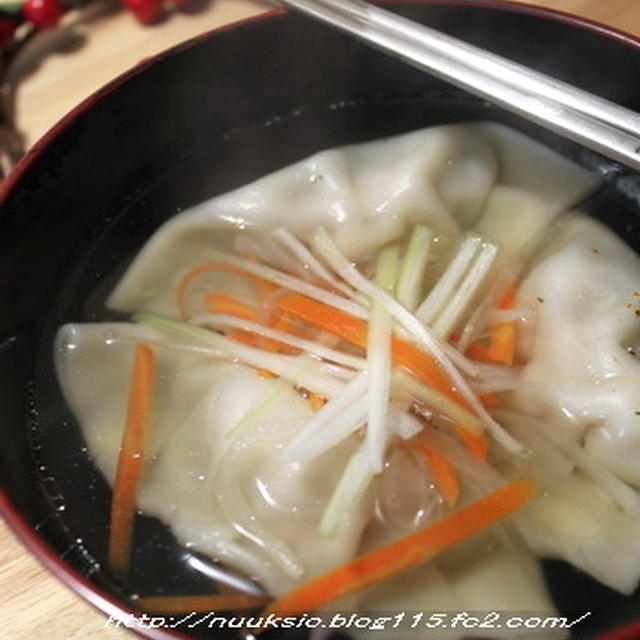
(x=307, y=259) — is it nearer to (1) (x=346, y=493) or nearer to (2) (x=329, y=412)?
(2) (x=329, y=412)

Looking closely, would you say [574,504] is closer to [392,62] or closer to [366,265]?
[366,265]

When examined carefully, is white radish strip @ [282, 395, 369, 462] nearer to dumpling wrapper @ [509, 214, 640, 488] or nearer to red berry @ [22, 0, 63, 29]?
dumpling wrapper @ [509, 214, 640, 488]

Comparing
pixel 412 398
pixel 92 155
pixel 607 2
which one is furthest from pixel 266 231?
pixel 607 2

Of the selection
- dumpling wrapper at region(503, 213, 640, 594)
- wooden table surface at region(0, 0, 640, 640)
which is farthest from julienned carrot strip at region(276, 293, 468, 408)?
wooden table surface at region(0, 0, 640, 640)

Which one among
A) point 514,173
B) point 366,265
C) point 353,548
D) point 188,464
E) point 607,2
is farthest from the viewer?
point 607,2

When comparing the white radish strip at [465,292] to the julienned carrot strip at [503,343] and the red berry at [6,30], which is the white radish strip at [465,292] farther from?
the red berry at [6,30]

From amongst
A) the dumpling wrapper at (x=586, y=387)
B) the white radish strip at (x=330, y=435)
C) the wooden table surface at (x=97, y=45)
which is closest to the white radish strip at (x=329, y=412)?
the white radish strip at (x=330, y=435)
